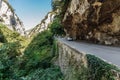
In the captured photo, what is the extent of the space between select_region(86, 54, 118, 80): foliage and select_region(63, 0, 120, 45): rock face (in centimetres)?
969

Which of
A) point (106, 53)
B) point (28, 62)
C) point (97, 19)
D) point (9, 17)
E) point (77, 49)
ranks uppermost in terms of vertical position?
point (9, 17)

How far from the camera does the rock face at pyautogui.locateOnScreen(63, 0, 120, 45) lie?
18980 mm

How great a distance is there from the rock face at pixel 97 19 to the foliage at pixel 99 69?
9.69m

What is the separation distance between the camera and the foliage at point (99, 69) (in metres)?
7.59

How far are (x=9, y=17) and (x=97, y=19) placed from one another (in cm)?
8785

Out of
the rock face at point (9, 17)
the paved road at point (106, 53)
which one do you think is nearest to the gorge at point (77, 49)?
the paved road at point (106, 53)

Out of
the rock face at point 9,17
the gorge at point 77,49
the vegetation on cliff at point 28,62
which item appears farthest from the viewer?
the rock face at point 9,17

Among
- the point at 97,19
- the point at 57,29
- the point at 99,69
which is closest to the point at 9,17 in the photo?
the point at 57,29

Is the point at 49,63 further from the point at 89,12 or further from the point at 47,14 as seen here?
the point at 47,14

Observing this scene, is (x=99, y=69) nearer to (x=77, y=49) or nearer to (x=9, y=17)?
(x=77, y=49)

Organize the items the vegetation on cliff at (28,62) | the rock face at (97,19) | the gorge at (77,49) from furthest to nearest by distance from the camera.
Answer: the rock face at (97,19), the vegetation on cliff at (28,62), the gorge at (77,49)

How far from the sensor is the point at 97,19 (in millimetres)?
20547

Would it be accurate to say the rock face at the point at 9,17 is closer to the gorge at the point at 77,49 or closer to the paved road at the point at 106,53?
the gorge at the point at 77,49

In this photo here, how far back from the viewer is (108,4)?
61.0 feet
